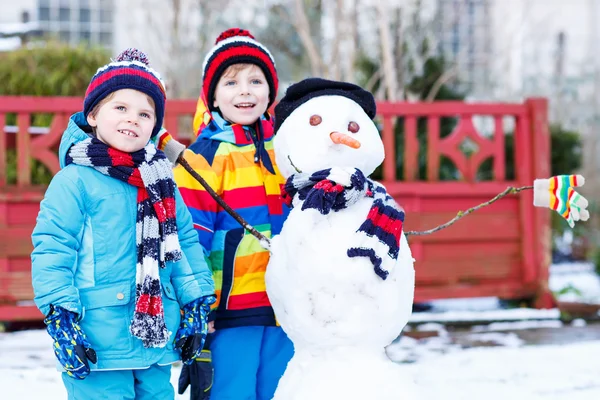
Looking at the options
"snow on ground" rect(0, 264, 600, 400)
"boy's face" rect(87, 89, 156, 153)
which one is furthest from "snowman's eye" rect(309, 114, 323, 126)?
"snow on ground" rect(0, 264, 600, 400)

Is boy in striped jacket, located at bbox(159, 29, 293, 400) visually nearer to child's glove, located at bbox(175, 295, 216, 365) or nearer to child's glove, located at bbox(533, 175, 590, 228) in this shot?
child's glove, located at bbox(175, 295, 216, 365)

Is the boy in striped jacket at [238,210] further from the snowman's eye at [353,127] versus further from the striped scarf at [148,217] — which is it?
the snowman's eye at [353,127]

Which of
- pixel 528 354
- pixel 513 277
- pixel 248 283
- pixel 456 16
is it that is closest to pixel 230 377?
pixel 248 283

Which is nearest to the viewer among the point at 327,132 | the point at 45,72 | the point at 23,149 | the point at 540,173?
the point at 327,132

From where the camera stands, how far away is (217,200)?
2352mm

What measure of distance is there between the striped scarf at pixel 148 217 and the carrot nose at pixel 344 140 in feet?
1.76

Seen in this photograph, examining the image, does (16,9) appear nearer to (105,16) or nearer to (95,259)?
(105,16)

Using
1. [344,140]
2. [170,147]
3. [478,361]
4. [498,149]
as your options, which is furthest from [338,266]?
[498,149]

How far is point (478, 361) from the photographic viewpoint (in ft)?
12.8

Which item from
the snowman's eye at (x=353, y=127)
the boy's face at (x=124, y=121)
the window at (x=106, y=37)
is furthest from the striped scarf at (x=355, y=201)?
the window at (x=106, y=37)

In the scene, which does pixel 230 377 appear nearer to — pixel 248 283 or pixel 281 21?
pixel 248 283

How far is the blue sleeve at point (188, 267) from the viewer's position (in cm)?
217

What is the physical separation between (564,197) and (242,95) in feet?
3.93

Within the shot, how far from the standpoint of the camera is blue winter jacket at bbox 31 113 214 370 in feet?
6.29
